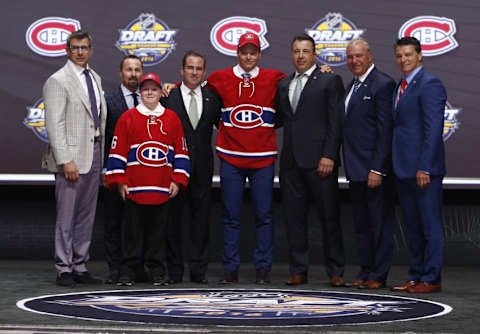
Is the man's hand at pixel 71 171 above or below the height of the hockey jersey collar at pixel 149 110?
below

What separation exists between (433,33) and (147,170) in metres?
2.39

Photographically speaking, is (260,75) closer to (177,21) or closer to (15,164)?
(177,21)

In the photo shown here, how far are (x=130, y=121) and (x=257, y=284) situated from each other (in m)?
1.15

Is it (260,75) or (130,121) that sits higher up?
(260,75)

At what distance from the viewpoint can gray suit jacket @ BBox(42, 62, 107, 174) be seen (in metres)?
4.39

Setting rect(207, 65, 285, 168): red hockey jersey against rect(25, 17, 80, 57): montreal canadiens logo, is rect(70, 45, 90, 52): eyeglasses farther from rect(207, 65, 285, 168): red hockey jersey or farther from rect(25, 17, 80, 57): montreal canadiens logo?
rect(25, 17, 80, 57): montreal canadiens logo

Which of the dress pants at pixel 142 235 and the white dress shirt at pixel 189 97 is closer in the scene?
the dress pants at pixel 142 235

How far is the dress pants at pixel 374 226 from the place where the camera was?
4363 mm

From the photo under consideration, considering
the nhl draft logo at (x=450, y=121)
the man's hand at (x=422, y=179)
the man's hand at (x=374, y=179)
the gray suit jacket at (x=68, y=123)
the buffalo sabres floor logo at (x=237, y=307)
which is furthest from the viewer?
the nhl draft logo at (x=450, y=121)

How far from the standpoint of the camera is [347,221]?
19.1ft

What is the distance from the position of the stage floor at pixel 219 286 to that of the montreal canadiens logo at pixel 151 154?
2.20 ft

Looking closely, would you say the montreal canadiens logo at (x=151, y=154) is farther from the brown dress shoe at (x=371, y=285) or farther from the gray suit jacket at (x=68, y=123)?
the brown dress shoe at (x=371, y=285)

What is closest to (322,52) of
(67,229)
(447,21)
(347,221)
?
(447,21)

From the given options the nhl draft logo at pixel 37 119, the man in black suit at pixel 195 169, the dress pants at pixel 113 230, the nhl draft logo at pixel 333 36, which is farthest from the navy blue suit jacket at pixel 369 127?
the nhl draft logo at pixel 37 119
